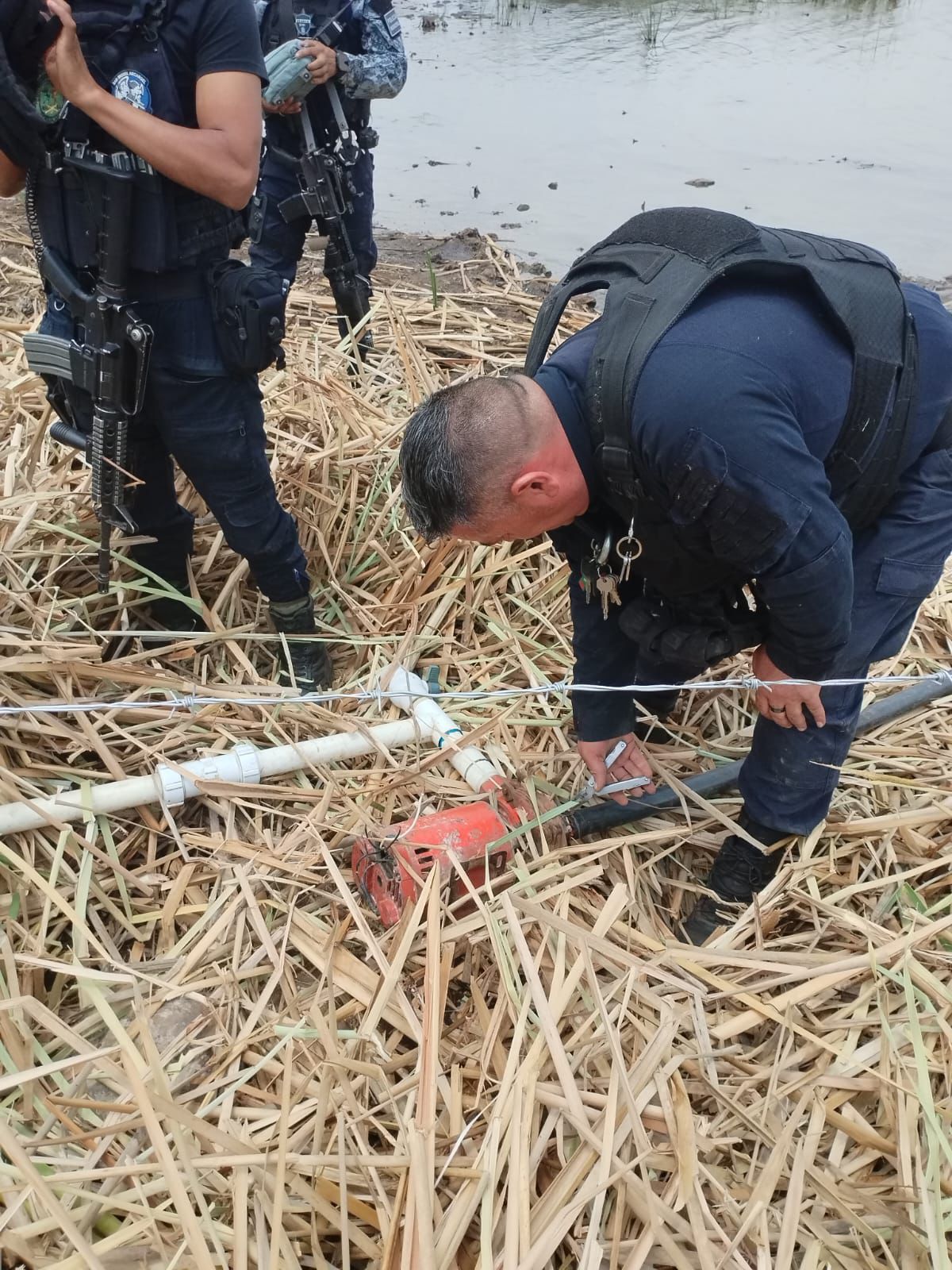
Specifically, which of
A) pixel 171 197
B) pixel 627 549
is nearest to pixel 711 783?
pixel 627 549

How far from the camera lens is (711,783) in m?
2.59

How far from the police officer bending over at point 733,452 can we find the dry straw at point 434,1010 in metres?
0.50

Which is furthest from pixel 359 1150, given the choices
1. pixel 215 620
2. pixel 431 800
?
pixel 215 620

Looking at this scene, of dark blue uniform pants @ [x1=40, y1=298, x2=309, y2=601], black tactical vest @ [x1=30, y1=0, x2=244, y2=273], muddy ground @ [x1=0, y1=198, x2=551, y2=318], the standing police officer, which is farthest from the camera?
muddy ground @ [x1=0, y1=198, x2=551, y2=318]

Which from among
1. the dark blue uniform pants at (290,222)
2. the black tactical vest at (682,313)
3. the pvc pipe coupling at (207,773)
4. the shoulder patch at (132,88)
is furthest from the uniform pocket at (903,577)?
the dark blue uniform pants at (290,222)

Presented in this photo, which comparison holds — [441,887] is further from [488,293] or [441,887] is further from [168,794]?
[488,293]

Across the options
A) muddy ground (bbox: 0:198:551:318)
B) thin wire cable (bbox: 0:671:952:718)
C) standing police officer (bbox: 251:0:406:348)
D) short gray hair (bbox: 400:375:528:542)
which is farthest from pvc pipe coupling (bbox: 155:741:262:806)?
muddy ground (bbox: 0:198:551:318)

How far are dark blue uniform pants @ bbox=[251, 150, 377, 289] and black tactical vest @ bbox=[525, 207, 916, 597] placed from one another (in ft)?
9.22

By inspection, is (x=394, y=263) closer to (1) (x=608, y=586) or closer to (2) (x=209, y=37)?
(2) (x=209, y=37)

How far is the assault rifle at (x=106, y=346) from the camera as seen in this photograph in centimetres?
231

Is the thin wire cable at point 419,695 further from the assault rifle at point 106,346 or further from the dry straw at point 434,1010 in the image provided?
the assault rifle at point 106,346

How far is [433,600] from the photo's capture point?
321 cm

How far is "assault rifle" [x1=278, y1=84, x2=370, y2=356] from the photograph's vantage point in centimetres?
425

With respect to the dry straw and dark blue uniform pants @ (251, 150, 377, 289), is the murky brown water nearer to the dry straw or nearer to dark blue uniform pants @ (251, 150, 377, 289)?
dark blue uniform pants @ (251, 150, 377, 289)
